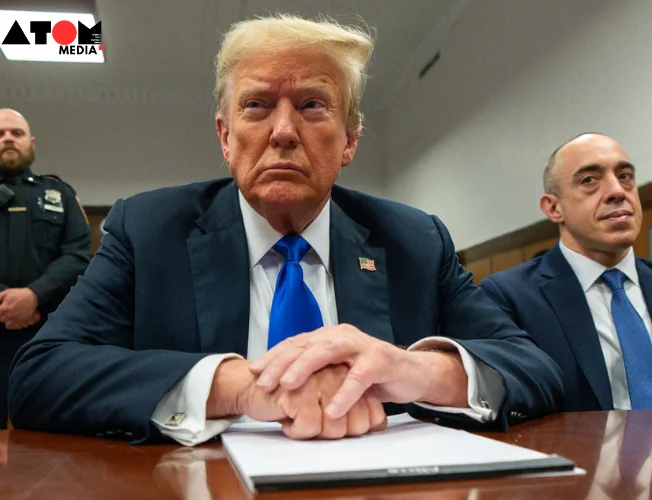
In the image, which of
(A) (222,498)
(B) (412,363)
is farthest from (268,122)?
(A) (222,498)

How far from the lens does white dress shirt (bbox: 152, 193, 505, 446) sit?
90 cm

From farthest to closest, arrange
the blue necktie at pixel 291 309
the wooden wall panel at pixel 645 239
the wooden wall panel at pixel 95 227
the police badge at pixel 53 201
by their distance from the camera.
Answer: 1. the wooden wall panel at pixel 95 227
2. the police badge at pixel 53 201
3. the wooden wall panel at pixel 645 239
4. the blue necktie at pixel 291 309

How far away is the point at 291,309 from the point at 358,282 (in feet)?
0.63

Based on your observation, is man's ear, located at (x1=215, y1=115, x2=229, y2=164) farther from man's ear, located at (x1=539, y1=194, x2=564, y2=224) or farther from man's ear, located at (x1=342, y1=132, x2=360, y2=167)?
man's ear, located at (x1=539, y1=194, x2=564, y2=224)

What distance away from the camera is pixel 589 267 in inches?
84.9

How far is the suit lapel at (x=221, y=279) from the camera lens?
1.24m

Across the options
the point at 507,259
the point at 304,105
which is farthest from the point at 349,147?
the point at 507,259

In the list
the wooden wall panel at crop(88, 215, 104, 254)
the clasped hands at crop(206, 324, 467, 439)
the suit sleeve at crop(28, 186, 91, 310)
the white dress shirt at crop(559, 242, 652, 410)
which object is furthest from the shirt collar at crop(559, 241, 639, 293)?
the wooden wall panel at crop(88, 215, 104, 254)

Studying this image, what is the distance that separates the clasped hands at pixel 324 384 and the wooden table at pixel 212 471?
0.31 feet

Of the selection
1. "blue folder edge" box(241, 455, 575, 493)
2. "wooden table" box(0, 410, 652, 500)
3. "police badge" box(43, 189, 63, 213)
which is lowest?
"wooden table" box(0, 410, 652, 500)

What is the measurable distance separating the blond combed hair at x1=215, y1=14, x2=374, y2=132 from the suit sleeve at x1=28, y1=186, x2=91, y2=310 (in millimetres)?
1856

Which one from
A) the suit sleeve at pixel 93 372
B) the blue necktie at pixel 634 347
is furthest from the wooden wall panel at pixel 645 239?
the suit sleeve at pixel 93 372

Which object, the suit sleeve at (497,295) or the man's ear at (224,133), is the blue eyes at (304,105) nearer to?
the man's ear at (224,133)

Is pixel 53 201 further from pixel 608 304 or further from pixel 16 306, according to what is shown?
pixel 608 304
